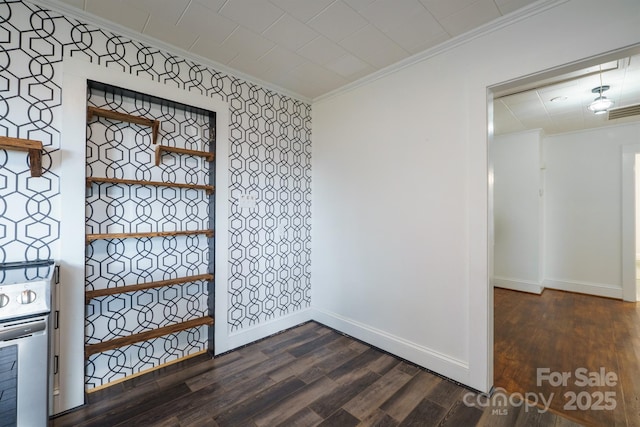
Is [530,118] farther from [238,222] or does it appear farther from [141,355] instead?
[141,355]

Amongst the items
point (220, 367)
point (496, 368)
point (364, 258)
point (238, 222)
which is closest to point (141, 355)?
point (220, 367)

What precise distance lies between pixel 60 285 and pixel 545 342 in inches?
166

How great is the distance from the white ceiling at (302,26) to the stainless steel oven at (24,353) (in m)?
1.80

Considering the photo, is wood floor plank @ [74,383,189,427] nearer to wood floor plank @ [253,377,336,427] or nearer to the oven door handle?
wood floor plank @ [253,377,336,427]

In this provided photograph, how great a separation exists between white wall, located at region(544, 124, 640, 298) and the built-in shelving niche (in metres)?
5.49

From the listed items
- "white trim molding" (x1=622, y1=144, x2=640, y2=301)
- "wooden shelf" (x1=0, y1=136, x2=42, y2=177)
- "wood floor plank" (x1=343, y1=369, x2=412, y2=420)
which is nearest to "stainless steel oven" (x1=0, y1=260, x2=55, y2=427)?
"wooden shelf" (x1=0, y1=136, x2=42, y2=177)

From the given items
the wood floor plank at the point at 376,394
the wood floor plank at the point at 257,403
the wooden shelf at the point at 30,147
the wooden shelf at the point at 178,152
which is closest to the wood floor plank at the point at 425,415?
the wood floor plank at the point at 376,394

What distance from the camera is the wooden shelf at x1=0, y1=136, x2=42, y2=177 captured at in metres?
1.52

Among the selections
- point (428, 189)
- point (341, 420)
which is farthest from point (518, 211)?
point (341, 420)

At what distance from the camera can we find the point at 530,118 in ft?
12.9

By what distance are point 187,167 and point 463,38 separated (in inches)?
97.7

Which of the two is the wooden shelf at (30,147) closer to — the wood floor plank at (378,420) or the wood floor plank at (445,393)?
the wood floor plank at (378,420)

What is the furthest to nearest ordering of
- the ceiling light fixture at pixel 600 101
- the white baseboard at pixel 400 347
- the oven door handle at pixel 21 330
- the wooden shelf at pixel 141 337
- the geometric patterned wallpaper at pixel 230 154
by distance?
the ceiling light fixture at pixel 600 101 < the white baseboard at pixel 400 347 < the wooden shelf at pixel 141 337 < the geometric patterned wallpaper at pixel 230 154 < the oven door handle at pixel 21 330

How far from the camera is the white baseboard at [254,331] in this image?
2564 millimetres
